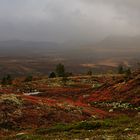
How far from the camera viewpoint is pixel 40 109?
5403 centimetres

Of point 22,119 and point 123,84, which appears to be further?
point 123,84

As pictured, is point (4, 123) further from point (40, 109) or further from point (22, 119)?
point (40, 109)

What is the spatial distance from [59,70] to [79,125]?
137 metres

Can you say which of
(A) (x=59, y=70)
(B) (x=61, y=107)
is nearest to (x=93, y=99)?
(B) (x=61, y=107)

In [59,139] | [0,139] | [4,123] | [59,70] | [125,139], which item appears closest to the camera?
[125,139]

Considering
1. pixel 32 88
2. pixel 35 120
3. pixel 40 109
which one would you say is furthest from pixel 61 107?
pixel 32 88

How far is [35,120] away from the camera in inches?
1940

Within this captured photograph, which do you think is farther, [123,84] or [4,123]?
[123,84]

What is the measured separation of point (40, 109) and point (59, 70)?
121m

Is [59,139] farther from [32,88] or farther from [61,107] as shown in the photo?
[32,88]

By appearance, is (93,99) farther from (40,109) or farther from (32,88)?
(32,88)

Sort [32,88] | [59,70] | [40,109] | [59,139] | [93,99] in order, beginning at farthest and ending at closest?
[59,70]
[32,88]
[93,99]
[40,109]
[59,139]

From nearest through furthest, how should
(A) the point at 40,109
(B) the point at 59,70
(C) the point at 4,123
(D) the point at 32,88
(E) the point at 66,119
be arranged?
(C) the point at 4,123 < (E) the point at 66,119 < (A) the point at 40,109 < (D) the point at 32,88 < (B) the point at 59,70

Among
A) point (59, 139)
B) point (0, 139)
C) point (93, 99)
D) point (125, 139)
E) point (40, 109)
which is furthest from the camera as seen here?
point (93, 99)
